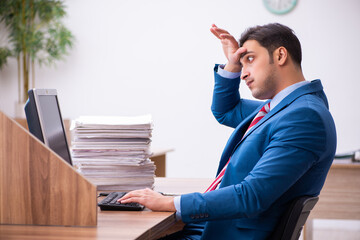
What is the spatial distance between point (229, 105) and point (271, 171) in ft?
2.95

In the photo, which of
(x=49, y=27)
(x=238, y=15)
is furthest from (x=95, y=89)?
(x=238, y=15)

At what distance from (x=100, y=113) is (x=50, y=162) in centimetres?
440

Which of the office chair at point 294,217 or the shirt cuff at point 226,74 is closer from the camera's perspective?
the office chair at point 294,217

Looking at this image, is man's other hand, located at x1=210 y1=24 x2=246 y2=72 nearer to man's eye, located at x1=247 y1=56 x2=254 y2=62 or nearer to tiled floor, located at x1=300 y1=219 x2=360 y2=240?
man's eye, located at x1=247 y1=56 x2=254 y2=62

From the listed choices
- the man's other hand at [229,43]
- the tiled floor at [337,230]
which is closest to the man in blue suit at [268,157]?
the man's other hand at [229,43]

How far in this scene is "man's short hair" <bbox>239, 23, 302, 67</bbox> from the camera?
1.67 meters

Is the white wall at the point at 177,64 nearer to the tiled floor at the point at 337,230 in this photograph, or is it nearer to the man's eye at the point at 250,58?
the tiled floor at the point at 337,230

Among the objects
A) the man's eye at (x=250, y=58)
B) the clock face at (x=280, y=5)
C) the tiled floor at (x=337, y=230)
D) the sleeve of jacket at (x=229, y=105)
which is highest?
the clock face at (x=280, y=5)

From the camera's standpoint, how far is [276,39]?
167 centimetres

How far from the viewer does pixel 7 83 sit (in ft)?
18.5

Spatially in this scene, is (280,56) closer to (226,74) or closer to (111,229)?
(226,74)

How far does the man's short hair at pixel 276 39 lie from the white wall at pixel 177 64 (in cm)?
343

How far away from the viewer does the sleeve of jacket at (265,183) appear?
1.34 metres

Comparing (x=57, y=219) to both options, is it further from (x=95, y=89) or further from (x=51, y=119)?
(x=95, y=89)
